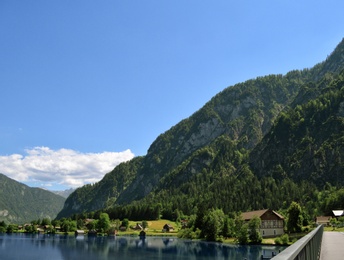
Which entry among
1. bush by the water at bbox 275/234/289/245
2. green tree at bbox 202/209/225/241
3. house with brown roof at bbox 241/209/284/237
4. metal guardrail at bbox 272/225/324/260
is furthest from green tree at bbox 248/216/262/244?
metal guardrail at bbox 272/225/324/260

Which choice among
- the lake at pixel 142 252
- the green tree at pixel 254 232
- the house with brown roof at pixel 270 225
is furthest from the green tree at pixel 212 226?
the green tree at pixel 254 232

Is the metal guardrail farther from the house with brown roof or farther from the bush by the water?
the house with brown roof

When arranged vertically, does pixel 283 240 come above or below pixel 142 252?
above

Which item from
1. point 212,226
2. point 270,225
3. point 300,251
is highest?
point 300,251

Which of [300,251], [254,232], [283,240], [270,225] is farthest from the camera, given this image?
[270,225]

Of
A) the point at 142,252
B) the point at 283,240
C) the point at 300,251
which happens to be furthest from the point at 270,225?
the point at 300,251

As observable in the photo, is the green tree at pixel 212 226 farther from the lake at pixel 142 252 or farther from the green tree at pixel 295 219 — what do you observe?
the green tree at pixel 295 219

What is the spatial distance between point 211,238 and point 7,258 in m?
82.3

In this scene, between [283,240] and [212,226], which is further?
[212,226]

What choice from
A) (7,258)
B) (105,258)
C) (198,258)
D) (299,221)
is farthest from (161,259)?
(299,221)

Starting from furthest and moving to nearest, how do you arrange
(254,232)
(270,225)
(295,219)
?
(270,225)
(254,232)
(295,219)

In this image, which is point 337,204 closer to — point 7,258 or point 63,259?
point 63,259

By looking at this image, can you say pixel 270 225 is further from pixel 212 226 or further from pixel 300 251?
pixel 300 251

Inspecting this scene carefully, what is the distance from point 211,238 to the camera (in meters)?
149
